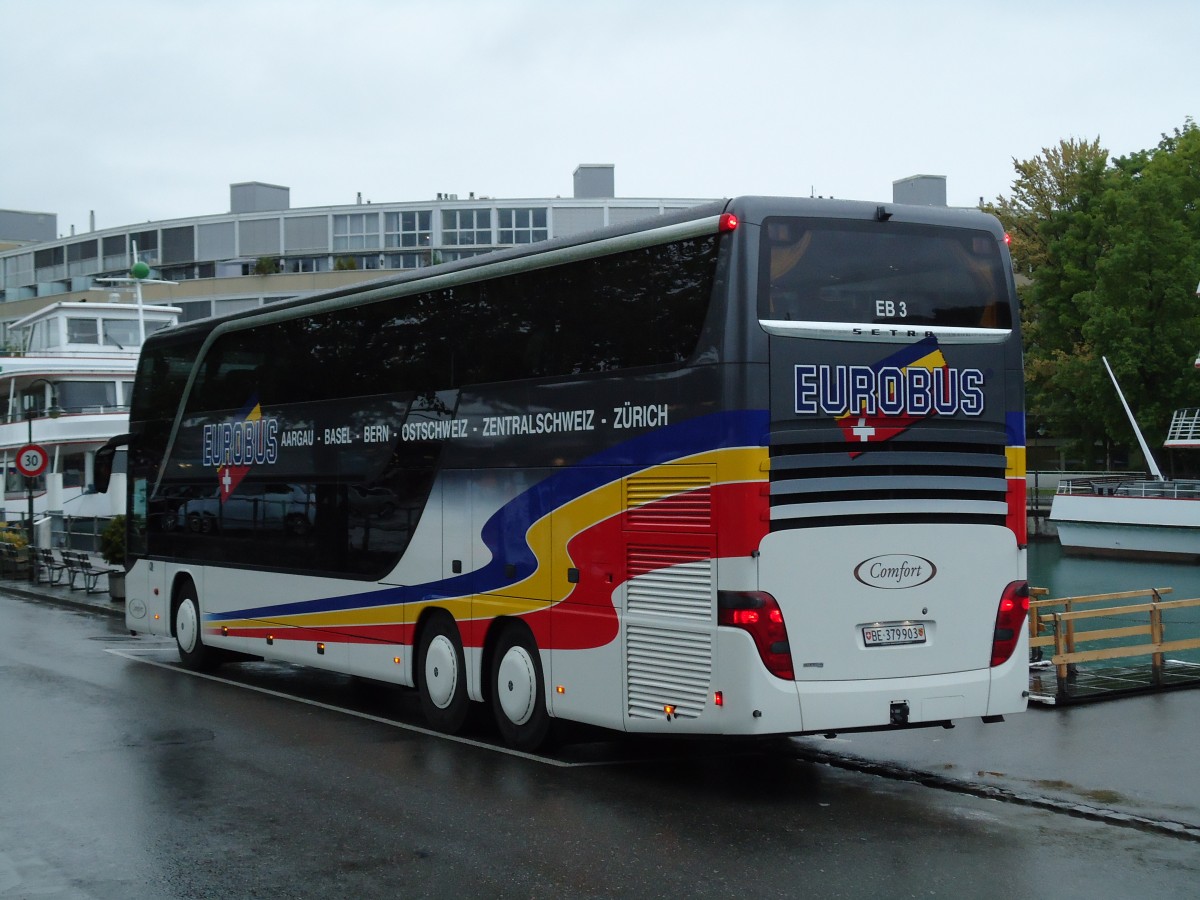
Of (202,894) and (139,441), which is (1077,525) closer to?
(139,441)

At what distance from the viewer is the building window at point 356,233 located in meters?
87.2

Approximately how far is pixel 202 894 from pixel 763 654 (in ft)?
13.2

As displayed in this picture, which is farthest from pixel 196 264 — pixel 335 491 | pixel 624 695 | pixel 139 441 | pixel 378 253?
pixel 624 695

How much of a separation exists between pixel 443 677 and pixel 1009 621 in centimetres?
528

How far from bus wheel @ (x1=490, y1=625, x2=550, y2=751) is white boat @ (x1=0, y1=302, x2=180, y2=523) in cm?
2973

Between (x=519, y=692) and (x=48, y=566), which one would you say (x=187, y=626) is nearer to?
(x=519, y=692)

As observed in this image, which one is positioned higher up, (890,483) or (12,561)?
(890,483)

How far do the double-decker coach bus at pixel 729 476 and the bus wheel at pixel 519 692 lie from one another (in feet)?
0.09

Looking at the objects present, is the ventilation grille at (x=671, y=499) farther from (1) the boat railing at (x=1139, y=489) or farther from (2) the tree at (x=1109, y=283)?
(2) the tree at (x=1109, y=283)

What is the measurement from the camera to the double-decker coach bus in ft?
32.7

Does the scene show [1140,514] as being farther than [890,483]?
Yes

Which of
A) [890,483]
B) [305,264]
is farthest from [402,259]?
[890,483]

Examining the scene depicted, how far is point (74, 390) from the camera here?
41438 millimetres

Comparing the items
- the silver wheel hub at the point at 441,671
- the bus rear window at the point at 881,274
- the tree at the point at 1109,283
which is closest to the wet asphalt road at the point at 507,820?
the silver wheel hub at the point at 441,671
